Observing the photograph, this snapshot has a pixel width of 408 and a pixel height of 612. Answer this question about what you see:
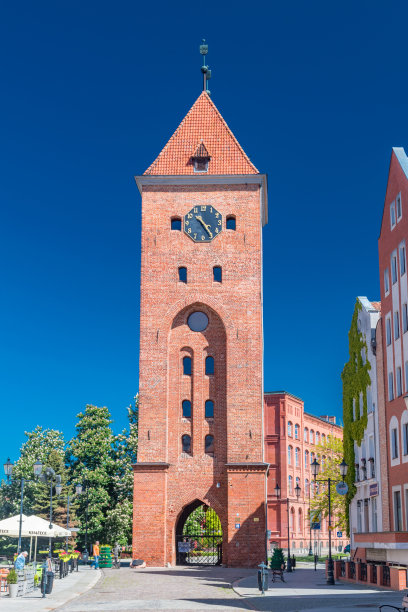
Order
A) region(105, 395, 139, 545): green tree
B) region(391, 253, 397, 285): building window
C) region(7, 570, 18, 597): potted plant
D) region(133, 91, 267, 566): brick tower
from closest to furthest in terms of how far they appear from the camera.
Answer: region(7, 570, 18, 597): potted plant, region(391, 253, 397, 285): building window, region(133, 91, 267, 566): brick tower, region(105, 395, 139, 545): green tree

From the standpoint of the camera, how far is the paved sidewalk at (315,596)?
66.9ft

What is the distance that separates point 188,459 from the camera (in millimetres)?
42594

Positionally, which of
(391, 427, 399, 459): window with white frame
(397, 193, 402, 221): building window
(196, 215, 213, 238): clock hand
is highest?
(196, 215, 213, 238): clock hand

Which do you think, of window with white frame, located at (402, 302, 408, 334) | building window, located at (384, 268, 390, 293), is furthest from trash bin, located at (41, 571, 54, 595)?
building window, located at (384, 268, 390, 293)

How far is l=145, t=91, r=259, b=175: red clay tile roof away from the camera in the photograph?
154 ft

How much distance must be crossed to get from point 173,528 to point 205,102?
1020 inches

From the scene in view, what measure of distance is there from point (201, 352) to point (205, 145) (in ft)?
41.3

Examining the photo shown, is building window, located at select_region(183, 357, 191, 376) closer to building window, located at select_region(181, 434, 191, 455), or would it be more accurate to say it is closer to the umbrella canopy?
building window, located at select_region(181, 434, 191, 455)

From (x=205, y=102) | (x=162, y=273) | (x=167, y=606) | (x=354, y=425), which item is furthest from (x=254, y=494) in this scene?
(x=205, y=102)

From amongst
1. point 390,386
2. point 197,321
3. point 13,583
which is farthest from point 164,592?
point 197,321

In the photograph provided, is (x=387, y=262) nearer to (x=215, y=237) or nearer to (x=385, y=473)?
(x=385, y=473)

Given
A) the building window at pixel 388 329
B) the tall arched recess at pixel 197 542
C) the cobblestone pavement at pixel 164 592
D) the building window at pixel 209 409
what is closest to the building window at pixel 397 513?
the building window at pixel 388 329

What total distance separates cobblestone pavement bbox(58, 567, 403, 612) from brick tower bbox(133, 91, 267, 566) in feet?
22.3

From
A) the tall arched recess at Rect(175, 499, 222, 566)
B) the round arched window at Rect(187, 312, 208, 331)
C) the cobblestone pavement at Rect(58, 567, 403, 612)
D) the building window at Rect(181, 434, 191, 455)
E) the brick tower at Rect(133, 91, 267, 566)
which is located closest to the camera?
the cobblestone pavement at Rect(58, 567, 403, 612)
